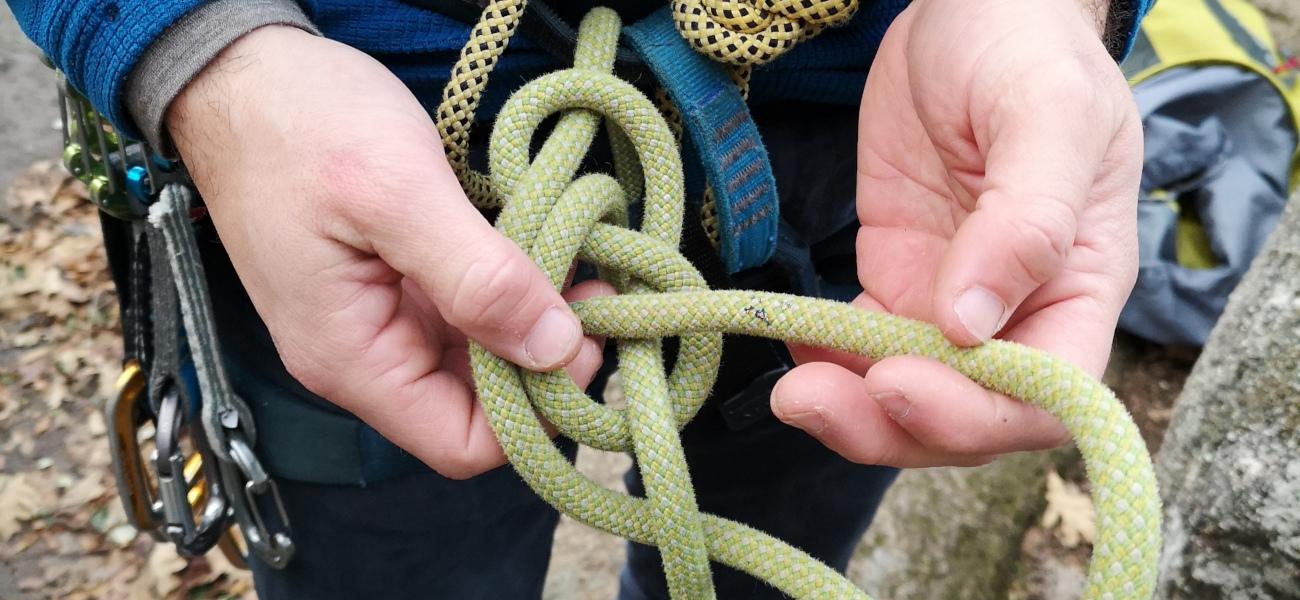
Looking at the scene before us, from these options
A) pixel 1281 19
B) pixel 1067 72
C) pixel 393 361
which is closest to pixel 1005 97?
pixel 1067 72

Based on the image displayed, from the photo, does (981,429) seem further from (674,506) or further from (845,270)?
(845,270)

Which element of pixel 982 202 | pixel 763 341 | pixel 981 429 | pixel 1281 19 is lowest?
pixel 1281 19

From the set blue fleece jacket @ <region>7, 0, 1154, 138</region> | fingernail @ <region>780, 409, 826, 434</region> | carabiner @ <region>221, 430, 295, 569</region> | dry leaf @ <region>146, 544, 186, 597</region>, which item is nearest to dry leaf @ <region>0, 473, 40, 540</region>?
dry leaf @ <region>146, 544, 186, 597</region>

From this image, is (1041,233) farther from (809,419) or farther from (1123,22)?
(1123,22)

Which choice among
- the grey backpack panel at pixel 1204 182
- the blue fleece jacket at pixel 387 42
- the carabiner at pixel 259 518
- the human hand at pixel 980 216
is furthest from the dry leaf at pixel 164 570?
the grey backpack panel at pixel 1204 182

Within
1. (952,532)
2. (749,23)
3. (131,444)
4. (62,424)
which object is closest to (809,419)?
(749,23)

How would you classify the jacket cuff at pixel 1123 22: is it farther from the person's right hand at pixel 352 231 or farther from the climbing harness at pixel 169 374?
the climbing harness at pixel 169 374
